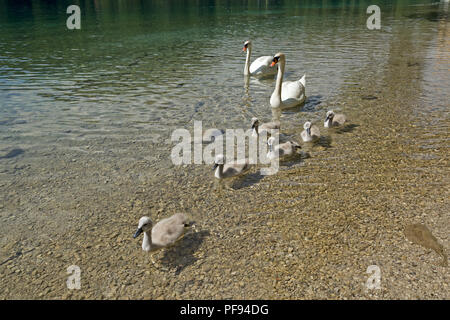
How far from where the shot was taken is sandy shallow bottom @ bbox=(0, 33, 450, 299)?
499 centimetres

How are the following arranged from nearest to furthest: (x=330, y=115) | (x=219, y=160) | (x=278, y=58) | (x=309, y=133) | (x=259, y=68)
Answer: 1. (x=219, y=160)
2. (x=309, y=133)
3. (x=330, y=115)
4. (x=278, y=58)
5. (x=259, y=68)

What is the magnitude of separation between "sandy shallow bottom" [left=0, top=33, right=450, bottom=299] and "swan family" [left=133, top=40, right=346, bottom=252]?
25cm

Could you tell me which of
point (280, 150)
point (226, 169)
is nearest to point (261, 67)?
point (280, 150)

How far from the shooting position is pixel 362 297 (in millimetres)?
4676

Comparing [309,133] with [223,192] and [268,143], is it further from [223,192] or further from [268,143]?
[223,192]


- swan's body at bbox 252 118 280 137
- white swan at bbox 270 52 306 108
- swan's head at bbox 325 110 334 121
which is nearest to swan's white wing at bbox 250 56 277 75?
white swan at bbox 270 52 306 108

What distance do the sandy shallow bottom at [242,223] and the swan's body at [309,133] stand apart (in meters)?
0.28

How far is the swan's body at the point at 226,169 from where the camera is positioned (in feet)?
24.5

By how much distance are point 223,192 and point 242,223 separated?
46.4 inches

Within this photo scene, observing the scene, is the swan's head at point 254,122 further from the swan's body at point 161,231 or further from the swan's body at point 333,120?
Result: the swan's body at point 161,231

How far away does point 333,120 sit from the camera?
9.77 meters

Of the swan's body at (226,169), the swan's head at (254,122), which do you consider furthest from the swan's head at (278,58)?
the swan's body at (226,169)
